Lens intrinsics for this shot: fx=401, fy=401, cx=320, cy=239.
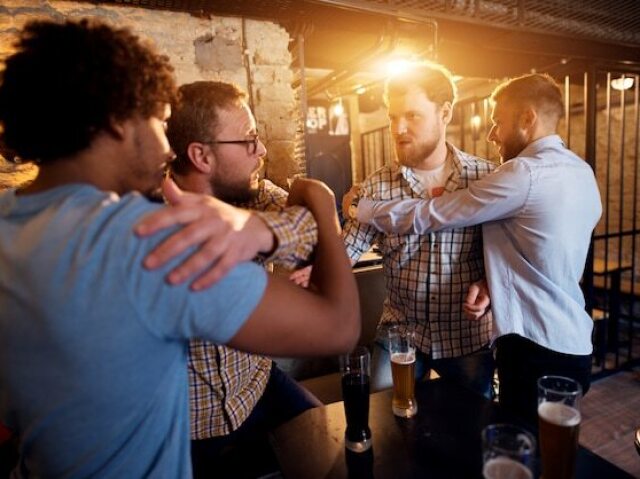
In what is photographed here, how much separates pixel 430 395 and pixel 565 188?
1.08m

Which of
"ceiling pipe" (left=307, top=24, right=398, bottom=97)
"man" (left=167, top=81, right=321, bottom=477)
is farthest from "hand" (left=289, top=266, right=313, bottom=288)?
"ceiling pipe" (left=307, top=24, right=398, bottom=97)

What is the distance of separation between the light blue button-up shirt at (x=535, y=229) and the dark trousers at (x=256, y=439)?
0.95 meters

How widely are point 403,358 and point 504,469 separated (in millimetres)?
528

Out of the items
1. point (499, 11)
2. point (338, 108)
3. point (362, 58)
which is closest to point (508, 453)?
point (362, 58)

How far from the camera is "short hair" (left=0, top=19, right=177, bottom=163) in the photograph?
2.71 ft

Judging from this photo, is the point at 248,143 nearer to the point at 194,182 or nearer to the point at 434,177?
the point at 194,182

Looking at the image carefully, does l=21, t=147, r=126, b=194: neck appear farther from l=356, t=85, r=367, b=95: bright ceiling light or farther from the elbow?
l=356, t=85, r=367, b=95: bright ceiling light

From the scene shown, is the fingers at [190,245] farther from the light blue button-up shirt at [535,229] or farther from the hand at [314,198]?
→ the light blue button-up shirt at [535,229]

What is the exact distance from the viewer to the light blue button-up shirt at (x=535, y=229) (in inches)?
69.2

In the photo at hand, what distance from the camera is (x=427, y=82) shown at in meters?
2.08

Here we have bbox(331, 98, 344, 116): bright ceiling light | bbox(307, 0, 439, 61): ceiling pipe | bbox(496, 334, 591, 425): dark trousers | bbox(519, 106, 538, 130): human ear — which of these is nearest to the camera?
bbox(496, 334, 591, 425): dark trousers

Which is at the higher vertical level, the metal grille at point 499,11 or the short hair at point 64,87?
the metal grille at point 499,11

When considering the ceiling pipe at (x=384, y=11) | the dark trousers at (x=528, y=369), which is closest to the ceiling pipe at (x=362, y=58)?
the ceiling pipe at (x=384, y=11)

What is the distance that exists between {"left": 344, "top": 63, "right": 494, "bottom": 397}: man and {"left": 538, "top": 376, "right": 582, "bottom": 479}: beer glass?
822 mm
